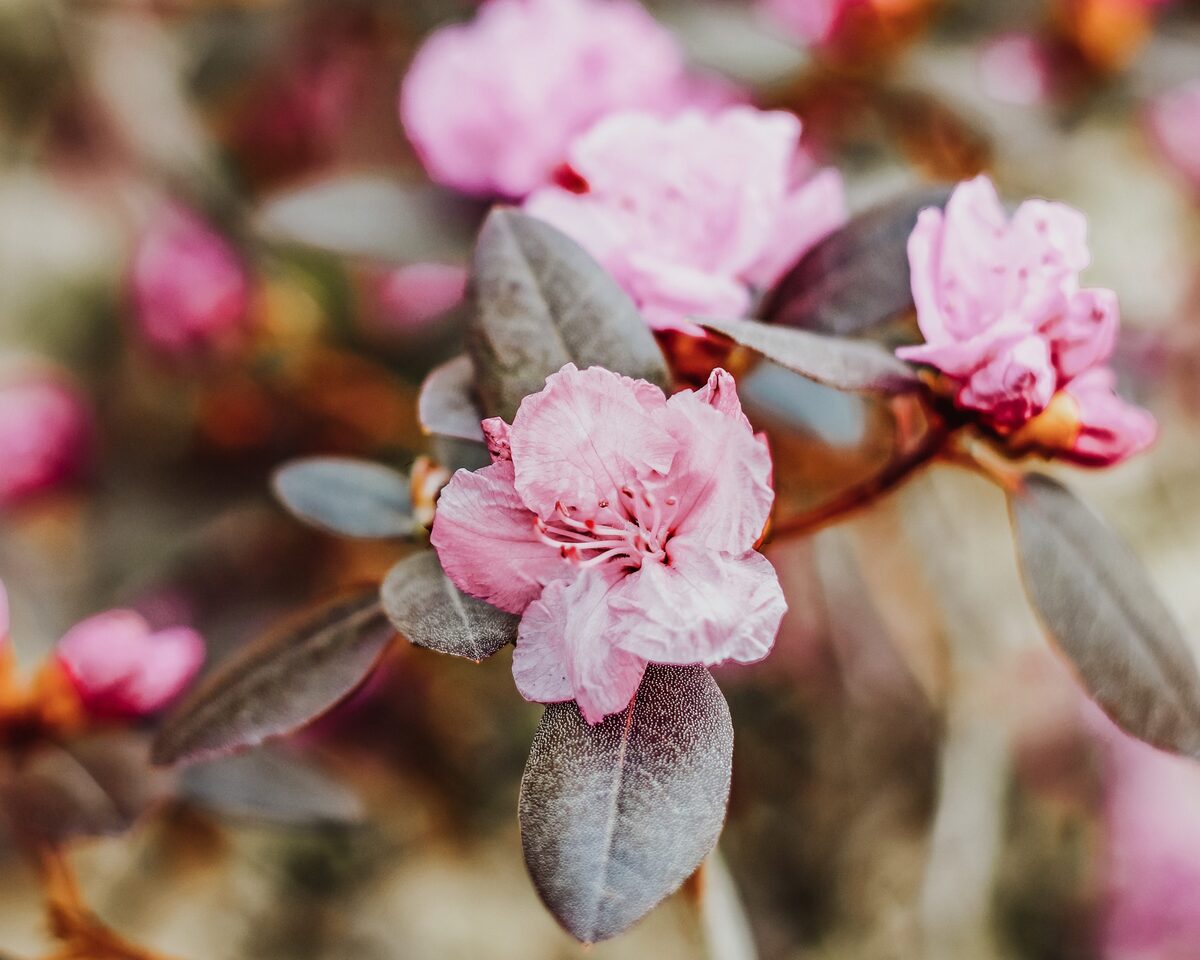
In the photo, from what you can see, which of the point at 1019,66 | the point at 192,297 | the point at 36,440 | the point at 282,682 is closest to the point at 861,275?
the point at 282,682

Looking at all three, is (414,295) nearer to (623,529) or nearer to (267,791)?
(267,791)

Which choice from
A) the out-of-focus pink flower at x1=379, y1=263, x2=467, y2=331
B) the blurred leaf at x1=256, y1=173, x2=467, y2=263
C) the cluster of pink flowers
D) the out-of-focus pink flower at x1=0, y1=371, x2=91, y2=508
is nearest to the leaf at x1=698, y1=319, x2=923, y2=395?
the cluster of pink flowers

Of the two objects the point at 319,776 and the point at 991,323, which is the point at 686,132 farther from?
the point at 319,776

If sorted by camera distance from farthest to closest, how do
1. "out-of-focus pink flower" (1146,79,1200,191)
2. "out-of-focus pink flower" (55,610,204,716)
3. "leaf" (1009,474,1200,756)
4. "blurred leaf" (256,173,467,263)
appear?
"out-of-focus pink flower" (1146,79,1200,191)
"blurred leaf" (256,173,467,263)
"out-of-focus pink flower" (55,610,204,716)
"leaf" (1009,474,1200,756)

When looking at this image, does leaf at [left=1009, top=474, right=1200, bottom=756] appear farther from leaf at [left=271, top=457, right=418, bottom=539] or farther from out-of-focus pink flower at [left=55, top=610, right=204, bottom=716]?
out-of-focus pink flower at [left=55, top=610, right=204, bottom=716]

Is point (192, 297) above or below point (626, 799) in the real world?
below

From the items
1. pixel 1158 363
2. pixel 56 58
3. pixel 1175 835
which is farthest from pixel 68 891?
pixel 56 58
